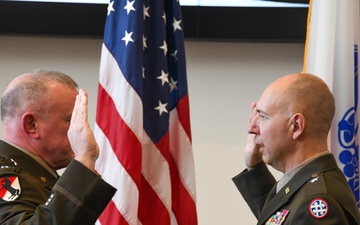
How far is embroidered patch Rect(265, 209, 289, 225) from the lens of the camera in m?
2.20

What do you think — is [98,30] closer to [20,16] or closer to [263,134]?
[20,16]

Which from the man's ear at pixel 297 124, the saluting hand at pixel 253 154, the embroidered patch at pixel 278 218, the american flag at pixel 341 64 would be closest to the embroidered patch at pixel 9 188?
the embroidered patch at pixel 278 218

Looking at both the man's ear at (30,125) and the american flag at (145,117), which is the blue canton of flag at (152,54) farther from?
the man's ear at (30,125)

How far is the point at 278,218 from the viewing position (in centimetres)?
223

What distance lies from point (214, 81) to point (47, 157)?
1.74 meters

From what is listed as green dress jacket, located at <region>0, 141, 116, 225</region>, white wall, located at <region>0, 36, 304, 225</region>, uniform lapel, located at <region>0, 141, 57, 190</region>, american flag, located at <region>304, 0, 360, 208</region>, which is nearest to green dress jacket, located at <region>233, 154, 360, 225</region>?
green dress jacket, located at <region>0, 141, 116, 225</region>

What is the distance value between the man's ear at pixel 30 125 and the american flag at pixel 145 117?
0.78 m

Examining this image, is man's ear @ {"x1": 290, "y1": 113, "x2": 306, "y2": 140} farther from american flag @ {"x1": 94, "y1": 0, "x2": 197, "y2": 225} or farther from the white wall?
the white wall

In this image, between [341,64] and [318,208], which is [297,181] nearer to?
[318,208]

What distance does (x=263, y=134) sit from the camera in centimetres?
240

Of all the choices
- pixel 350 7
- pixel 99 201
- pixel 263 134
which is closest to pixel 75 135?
pixel 99 201

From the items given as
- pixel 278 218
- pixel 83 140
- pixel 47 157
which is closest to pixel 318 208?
pixel 278 218

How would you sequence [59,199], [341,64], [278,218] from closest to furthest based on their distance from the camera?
[59,199] < [278,218] < [341,64]

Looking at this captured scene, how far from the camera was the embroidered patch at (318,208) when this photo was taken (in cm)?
207
